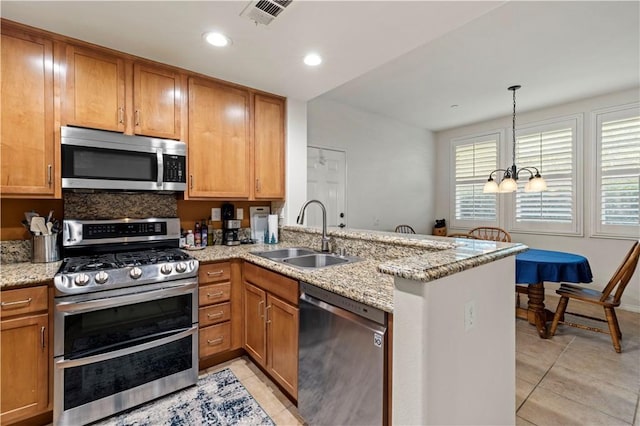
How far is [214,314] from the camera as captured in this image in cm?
227

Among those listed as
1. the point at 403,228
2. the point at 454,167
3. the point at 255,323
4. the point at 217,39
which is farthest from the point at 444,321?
the point at 454,167

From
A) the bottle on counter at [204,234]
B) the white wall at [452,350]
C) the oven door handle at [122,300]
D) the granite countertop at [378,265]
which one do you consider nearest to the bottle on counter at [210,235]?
the bottle on counter at [204,234]

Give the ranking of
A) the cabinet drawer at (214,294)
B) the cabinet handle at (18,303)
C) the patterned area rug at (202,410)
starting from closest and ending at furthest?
the cabinet handle at (18,303)
the patterned area rug at (202,410)
the cabinet drawer at (214,294)

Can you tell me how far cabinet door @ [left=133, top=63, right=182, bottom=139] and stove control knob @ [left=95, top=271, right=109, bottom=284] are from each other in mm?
1111

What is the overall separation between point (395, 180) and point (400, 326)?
409 cm

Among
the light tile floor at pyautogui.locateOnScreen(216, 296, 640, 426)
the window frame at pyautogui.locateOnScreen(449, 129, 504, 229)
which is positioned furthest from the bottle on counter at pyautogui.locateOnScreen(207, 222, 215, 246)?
the window frame at pyautogui.locateOnScreen(449, 129, 504, 229)

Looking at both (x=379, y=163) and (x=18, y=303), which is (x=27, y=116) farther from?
(x=379, y=163)

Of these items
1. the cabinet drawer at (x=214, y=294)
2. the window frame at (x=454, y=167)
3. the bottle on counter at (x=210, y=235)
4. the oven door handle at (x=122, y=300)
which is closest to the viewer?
the oven door handle at (x=122, y=300)

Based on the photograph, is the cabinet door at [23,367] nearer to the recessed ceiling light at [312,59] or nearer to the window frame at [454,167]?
the recessed ceiling light at [312,59]

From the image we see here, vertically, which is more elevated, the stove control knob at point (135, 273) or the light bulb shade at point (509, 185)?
the light bulb shade at point (509, 185)

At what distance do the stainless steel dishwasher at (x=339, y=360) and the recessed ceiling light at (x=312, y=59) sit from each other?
1.69m

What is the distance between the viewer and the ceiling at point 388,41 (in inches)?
67.4

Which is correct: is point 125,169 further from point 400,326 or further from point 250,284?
point 400,326

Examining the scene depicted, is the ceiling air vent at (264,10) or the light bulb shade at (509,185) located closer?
the ceiling air vent at (264,10)
